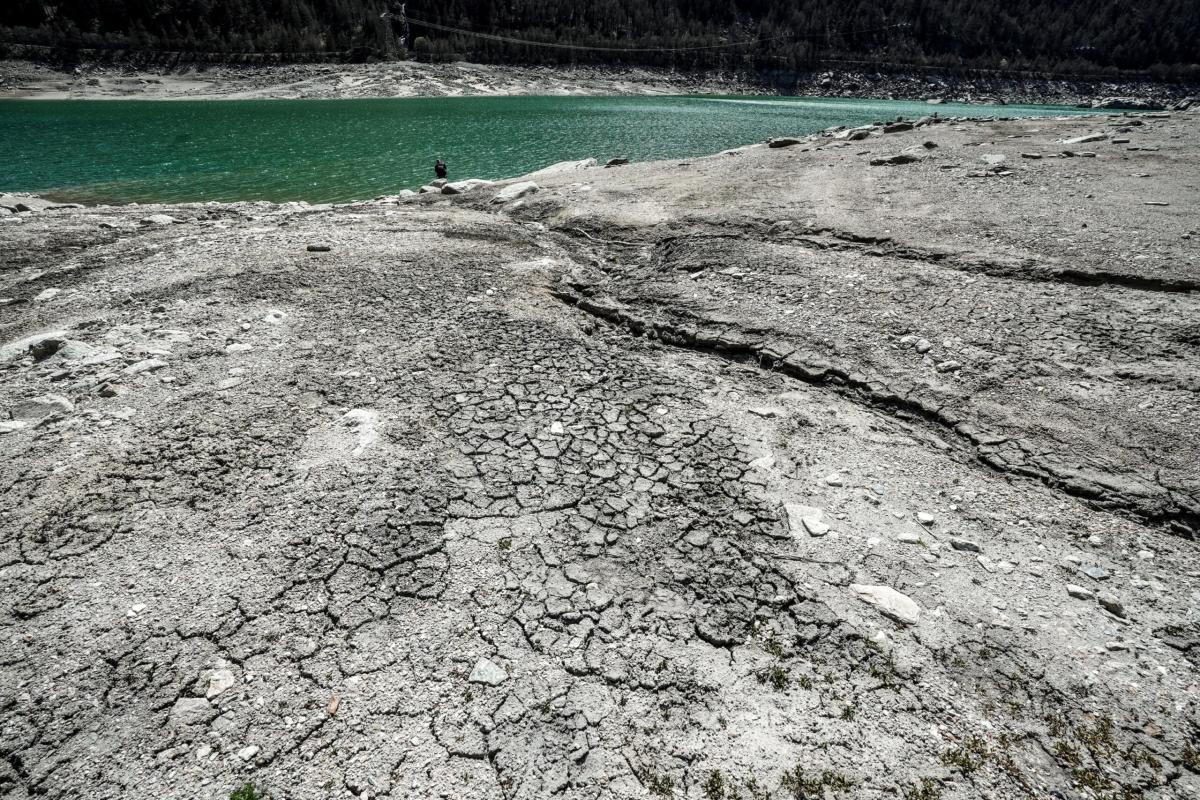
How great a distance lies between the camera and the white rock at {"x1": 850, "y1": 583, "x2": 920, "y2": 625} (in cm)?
342

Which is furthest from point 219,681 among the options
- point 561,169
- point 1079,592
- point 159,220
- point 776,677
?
point 561,169

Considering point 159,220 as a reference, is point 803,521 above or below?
below

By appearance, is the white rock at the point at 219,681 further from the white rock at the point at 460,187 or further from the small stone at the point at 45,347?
the white rock at the point at 460,187

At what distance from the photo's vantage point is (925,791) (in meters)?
2.61

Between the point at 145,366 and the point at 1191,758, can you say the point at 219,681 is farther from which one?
the point at 1191,758

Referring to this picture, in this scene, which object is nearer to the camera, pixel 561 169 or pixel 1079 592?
pixel 1079 592

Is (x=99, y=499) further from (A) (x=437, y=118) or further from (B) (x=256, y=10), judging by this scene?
(B) (x=256, y=10)

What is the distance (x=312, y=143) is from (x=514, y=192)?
27.0 meters

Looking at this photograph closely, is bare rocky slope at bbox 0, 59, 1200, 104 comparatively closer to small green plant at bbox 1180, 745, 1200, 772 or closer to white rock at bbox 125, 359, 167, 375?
white rock at bbox 125, 359, 167, 375

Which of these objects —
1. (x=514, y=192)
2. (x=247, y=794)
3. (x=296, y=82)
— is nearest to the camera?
(x=247, y=794)

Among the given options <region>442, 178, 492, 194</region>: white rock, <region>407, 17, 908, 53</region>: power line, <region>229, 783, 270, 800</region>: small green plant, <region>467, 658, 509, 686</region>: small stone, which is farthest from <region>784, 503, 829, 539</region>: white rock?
<region>407, 17, 908, 53</region>: power line

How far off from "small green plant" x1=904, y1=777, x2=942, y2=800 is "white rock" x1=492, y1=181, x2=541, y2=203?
12576 mm

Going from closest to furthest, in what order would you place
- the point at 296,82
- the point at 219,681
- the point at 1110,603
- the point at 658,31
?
the point at 219,681
the point at 1110,603
the point at 296,82
the point at 658,31

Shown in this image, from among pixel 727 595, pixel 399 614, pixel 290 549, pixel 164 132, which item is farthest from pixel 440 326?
pixel 164 132
